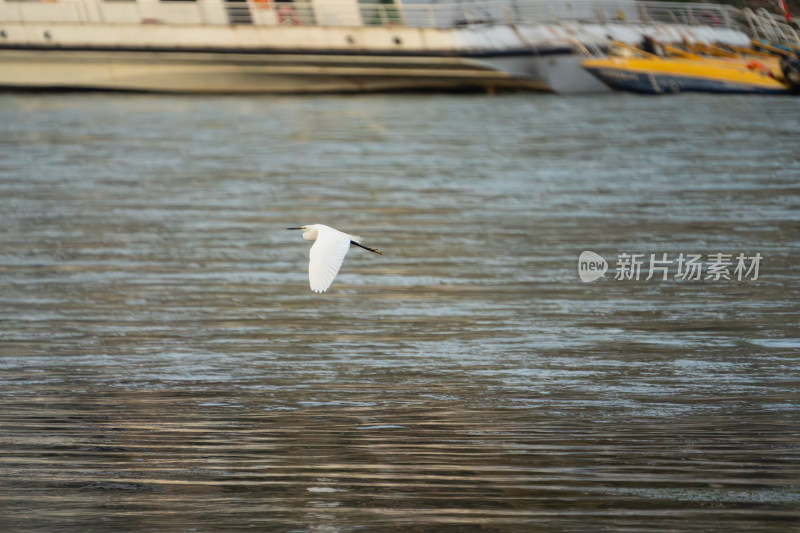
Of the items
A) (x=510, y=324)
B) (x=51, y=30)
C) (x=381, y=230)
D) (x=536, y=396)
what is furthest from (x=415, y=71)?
(x=536, y=396)

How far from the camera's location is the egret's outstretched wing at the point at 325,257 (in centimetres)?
830

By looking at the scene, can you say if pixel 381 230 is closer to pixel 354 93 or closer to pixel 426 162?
pixel 426 162

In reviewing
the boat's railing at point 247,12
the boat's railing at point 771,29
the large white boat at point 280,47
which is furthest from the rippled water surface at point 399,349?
the boat's railing at point 771,29

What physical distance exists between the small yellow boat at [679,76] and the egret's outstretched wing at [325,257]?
25.7m

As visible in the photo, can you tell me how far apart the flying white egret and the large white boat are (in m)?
24.8

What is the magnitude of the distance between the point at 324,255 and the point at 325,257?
1.1 inches

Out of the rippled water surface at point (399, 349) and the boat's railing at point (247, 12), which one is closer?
the rippled water surface at point (399, 349)

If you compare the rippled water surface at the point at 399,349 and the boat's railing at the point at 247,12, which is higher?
the boat's railing at the point at 247,12

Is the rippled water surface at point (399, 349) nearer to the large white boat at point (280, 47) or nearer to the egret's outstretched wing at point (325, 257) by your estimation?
the egret's outstretched wing at point (325, 257)

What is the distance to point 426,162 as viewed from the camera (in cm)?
2130

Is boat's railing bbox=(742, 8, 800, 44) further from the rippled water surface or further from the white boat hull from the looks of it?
the rippled water surface

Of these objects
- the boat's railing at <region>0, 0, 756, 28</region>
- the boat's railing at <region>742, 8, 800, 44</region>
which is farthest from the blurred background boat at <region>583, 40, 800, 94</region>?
the boat's railing at <region>742, 8, 800, 44</region>

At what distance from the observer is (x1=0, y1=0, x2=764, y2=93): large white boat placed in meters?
33.7

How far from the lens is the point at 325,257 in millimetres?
8648
